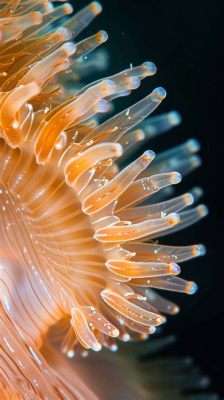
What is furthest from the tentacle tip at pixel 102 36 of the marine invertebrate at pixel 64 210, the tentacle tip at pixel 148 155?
the tentacle tip at pixel 148 155

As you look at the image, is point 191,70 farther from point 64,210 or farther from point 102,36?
point 64,210

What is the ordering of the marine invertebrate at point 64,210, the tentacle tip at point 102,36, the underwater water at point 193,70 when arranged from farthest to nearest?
the underwater water at point 193,70 < the tentacle tip at point 102,36 < the marine invertebrate at point 64,210

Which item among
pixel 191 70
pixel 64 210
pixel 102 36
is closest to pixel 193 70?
pixel 191 70

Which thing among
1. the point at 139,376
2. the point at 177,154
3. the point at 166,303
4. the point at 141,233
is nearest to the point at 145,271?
the point at 141,233

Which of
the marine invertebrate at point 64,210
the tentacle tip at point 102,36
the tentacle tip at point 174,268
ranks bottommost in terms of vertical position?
the tentacle tip at point 174,268

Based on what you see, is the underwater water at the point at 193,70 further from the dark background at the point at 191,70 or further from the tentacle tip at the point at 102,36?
the tentacle tip at the point at 102,36

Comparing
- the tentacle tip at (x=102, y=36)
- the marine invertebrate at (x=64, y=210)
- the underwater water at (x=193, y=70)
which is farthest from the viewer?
the underwater water at (x=193, y=70)

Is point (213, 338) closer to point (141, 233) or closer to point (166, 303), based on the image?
point (166, 303)
